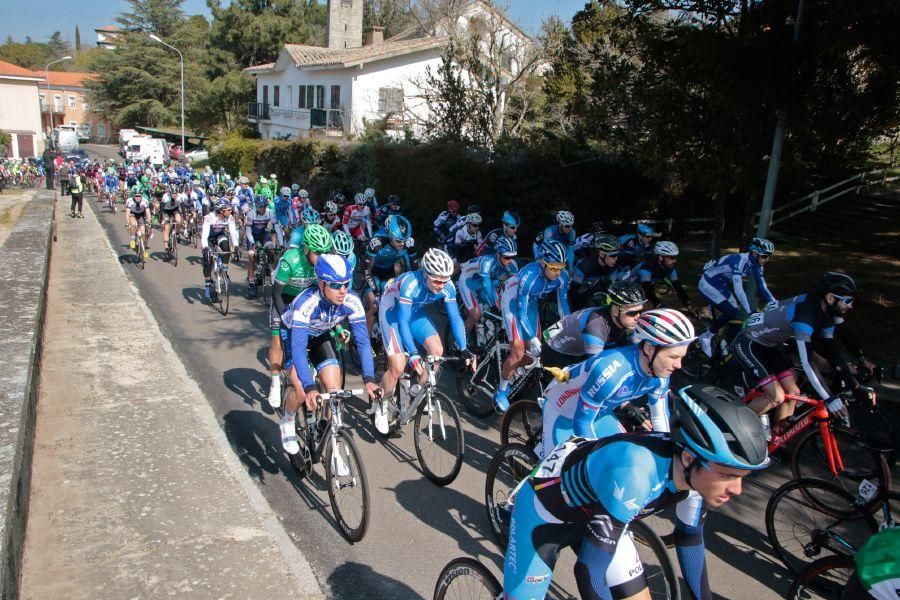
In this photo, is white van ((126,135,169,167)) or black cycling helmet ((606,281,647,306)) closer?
black cycling helmet ((606,281,647,306))

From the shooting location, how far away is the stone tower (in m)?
42.2

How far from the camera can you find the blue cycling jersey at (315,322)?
195 inches

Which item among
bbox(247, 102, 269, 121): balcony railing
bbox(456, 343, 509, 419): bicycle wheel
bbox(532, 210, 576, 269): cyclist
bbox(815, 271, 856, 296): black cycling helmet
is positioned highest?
bbox(247, 102, 269, 121): balcony railing

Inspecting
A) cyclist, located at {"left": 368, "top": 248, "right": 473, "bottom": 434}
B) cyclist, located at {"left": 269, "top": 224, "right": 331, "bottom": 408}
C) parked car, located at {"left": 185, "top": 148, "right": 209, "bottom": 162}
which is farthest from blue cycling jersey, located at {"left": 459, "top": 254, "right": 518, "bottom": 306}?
parked car, located at {"left": 185, "top": 148, "right": 209, "bottom": 162}

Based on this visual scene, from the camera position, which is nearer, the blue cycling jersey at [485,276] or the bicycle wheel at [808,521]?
the bicycle wheel at [808,521]

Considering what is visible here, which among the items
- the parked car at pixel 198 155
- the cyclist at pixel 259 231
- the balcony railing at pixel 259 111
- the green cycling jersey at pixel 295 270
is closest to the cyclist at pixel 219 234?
the cyclist at pixel 259 231

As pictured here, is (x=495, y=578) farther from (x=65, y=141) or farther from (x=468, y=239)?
(x=65, y=141)

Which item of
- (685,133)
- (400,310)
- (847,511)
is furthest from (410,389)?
(685,133)

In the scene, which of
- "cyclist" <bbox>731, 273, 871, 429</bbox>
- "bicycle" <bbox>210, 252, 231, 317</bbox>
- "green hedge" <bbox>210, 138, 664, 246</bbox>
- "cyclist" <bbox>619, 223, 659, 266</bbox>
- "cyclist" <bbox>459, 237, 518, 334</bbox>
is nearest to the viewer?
"cyclist" <bbox>731, 273, 871, 429</bbox>

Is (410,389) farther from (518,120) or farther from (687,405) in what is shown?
(518,120)

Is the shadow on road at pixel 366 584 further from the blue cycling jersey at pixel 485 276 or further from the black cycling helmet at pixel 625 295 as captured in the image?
the blue cycling jersey at pixel 485 276

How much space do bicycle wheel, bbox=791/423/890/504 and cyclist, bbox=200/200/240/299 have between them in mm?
9822

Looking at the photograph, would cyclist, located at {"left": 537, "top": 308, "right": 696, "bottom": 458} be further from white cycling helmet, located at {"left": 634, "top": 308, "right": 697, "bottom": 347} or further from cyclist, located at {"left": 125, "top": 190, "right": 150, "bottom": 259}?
cyclist, located at {"left": 125, "top": 190, "right": 150, "bottom": 259}

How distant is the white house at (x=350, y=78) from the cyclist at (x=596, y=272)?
685 inches
